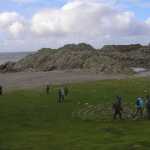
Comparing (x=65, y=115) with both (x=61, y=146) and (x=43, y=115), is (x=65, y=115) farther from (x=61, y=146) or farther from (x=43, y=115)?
(x=61, y=146)

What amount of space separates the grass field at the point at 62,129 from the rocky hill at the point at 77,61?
250 feet

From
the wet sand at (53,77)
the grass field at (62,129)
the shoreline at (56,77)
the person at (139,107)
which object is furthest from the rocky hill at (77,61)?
the person at (139,107)

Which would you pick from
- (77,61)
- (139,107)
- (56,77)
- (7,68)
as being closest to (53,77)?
(56,77)

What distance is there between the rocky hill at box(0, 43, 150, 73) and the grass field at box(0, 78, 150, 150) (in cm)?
7605

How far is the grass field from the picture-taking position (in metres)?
32.4

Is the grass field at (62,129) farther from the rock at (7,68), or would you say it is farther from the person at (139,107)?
the rock at (7,68)

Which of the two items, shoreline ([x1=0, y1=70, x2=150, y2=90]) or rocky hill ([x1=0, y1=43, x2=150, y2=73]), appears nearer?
shoreline ([x1=0, y1=70, x2=150, y2=90])

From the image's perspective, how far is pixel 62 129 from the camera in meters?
39.4

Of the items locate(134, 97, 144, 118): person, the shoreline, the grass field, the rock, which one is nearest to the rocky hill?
the rock

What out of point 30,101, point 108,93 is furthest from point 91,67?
point 30,101

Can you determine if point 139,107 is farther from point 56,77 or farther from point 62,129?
point 56,77

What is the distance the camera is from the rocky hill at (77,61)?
141 metres

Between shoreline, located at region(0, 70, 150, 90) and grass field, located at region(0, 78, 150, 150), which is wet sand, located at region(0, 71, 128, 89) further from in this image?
grass field, located at region(0, 78, 150, 150)

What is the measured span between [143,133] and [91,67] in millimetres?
103152
